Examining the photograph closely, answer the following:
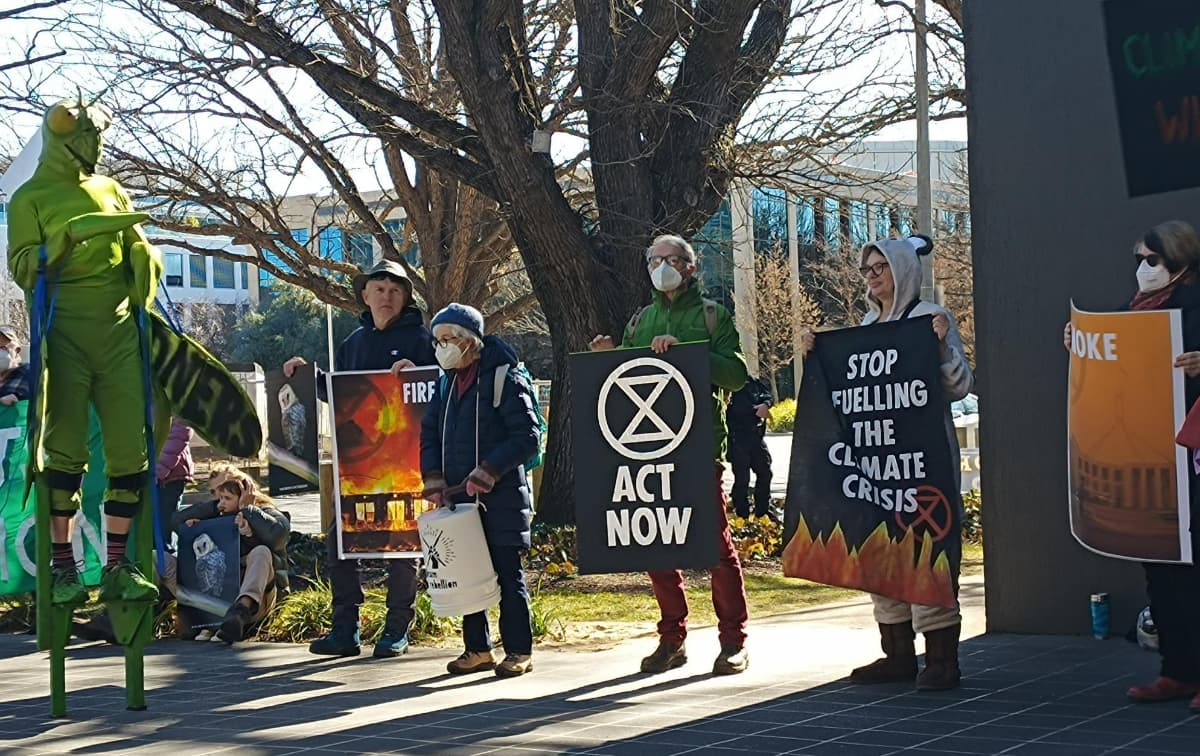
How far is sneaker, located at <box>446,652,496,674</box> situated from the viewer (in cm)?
747

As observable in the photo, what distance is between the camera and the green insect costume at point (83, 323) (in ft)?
21.2

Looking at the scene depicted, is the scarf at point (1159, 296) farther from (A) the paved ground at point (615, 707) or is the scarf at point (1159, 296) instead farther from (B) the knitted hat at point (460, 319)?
(B) the knitted hat at point (460, 319)

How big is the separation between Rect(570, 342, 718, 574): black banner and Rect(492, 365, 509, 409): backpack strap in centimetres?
34

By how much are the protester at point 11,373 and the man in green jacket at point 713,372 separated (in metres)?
3.83

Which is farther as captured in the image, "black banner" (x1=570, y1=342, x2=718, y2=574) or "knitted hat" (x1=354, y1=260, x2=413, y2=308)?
"knitted hat" (x1=354, y1=260, x2=413, y2=308)

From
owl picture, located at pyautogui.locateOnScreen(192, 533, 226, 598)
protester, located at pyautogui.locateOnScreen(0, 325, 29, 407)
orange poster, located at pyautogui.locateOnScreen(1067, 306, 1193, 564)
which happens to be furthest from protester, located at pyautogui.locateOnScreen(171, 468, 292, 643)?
orange poster, located at pyautogui.locateOnScreen(1067, 306, 1193, 564)

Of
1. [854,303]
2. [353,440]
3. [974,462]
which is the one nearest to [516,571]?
[353,440]

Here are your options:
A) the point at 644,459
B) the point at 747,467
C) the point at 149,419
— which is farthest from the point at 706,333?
the point at 747,467

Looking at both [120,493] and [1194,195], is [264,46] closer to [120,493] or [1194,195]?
[120,493]

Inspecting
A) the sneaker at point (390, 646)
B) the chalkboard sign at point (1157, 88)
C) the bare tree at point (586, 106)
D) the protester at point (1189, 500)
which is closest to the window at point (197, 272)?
the bare tree at point (586, 106)

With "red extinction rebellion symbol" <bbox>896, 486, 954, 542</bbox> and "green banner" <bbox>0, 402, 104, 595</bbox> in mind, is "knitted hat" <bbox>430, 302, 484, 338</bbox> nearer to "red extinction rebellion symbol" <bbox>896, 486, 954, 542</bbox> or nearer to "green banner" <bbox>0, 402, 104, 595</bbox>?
"red extinction rebellion symbol" <bbox>896, 486, 954, 542</bbox>

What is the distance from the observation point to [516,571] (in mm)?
7383

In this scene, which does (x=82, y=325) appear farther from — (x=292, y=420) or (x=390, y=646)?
(x=292, y=420)

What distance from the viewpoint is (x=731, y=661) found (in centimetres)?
718
